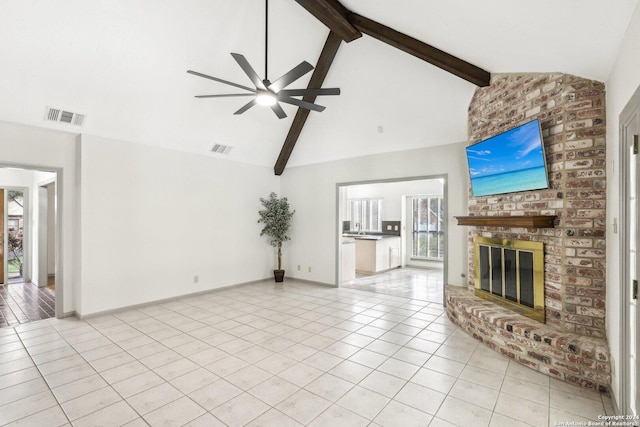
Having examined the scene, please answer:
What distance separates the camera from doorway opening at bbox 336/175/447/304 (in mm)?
7051

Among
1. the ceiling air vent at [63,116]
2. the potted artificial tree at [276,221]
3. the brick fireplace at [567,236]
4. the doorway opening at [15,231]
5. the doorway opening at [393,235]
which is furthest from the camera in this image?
the doorway opening at [15,231]

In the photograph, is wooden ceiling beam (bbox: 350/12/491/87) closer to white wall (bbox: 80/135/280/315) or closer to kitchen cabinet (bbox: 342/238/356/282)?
white wall (bbox: 80/135/280/315)

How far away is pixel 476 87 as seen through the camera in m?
4.13

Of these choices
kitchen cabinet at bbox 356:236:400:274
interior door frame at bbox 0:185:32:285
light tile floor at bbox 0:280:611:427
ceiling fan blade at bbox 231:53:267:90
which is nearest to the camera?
light tile floor at bbox 0:280:611:427

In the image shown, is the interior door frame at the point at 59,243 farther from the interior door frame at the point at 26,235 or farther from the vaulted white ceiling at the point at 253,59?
the interior door frame at the point at 26,235

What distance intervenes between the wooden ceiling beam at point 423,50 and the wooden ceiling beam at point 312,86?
58 centimetres

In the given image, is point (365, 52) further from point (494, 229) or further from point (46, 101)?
point (46, 101)

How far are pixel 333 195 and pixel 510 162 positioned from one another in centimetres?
355

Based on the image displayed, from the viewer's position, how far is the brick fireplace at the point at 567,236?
8.83 ft

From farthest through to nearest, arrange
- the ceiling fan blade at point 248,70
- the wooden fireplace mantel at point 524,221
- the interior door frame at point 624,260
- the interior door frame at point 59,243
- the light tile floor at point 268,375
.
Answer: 1. the interior door frame at point 59,243
2. the wooden fireplace mantel at point 524,221
3. the ceiling fan blade at point 248,70
4. the light tile floor at point 268,375
5. the interior door frame at point 624,260

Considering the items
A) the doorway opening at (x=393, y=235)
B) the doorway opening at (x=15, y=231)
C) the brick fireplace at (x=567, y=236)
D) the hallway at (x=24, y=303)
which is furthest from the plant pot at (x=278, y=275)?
the doorway opening at (x=15, y=231)

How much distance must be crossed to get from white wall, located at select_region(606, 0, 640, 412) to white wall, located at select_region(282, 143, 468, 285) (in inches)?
87.5

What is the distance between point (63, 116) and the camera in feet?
13.3

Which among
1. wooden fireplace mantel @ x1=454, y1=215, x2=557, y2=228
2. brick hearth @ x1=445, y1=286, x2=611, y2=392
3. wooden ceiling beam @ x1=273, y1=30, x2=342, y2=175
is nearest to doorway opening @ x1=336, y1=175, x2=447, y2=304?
wooden ceiling beam @ x1=273, y1=30, x2=342, y2=175
